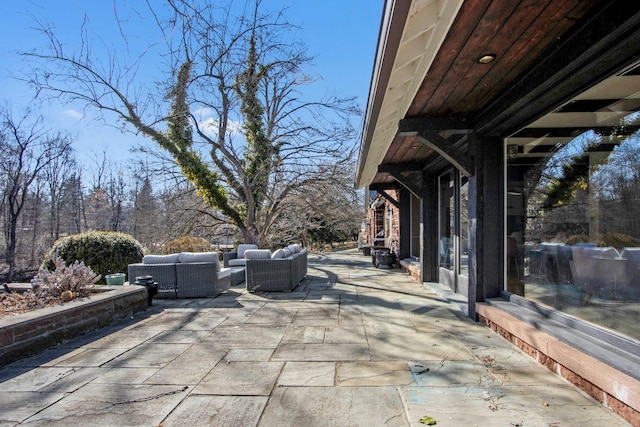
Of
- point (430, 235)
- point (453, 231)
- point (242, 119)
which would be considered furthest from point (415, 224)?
point (242, 119)

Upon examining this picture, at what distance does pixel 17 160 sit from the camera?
15.7 metres

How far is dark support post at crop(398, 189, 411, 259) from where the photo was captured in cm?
1019

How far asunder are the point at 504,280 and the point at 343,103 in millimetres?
9793

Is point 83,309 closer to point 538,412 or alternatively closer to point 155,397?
point 155,397

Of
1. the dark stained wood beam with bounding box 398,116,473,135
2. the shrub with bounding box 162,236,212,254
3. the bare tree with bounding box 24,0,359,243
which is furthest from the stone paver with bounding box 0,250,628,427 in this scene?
the bare tree with bounding box 24,0,359,243

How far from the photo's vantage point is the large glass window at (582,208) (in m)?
2.59

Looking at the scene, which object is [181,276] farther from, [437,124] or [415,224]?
[415,224]

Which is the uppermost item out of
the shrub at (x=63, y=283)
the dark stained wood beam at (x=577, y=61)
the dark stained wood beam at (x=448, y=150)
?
the dark stained wood beam at (x=577, y=61)

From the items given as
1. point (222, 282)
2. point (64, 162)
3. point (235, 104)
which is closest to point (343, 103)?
point (235, 104)

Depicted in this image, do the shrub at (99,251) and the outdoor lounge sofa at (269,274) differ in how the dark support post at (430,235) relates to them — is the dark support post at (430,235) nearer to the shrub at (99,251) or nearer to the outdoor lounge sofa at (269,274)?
the outdoor lounge sofa at (269,274)

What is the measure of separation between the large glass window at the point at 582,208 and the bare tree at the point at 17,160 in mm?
17657

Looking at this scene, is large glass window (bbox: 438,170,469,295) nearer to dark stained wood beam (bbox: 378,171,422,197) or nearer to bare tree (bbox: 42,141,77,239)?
dark stained wood beam (bbox: 378,171,422,197)

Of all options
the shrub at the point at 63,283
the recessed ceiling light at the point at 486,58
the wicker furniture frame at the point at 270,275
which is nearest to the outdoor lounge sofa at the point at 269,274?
the wicker furniture frame at the point at 270,275

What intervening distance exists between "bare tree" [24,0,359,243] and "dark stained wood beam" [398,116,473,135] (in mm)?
6723
